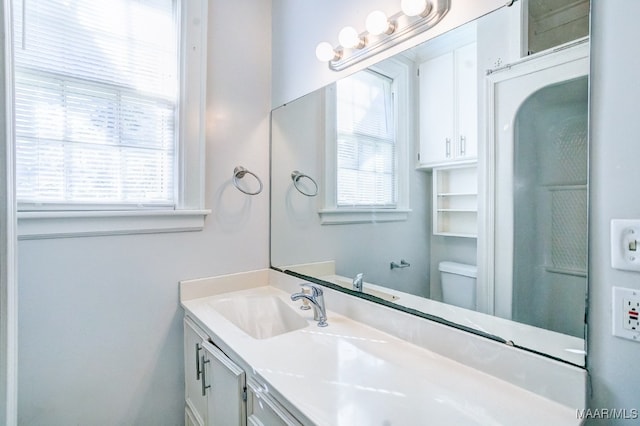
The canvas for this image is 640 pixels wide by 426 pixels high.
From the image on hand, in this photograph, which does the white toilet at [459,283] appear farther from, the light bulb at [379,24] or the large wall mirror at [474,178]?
the light bulb at [379,24]

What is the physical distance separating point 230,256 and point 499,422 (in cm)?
145

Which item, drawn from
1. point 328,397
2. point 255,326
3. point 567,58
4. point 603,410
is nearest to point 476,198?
point 567,58

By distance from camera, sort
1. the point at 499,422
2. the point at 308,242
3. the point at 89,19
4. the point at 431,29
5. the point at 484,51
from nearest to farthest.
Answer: the point at 499,422, the point at 484,51, the point at 431,29, the point at 89,19, the point at 308,242

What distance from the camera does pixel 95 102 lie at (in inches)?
56.4

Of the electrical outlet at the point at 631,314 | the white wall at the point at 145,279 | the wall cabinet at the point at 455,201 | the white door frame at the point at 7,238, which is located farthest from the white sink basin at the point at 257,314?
the electrical outlet at the point at 631,314

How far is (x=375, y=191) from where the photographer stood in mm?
1452

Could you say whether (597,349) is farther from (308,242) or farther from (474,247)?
(308,242)

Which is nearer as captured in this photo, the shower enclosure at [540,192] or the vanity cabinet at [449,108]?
the shower enclosure at [540,192]

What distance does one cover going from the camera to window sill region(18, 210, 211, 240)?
4.24ft

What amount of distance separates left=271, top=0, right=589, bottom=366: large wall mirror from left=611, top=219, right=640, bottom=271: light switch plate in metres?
0.07

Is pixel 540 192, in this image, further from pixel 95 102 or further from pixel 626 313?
pixel 95 102

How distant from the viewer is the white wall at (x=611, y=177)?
714mm

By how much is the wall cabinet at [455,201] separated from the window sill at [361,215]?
15 cm
